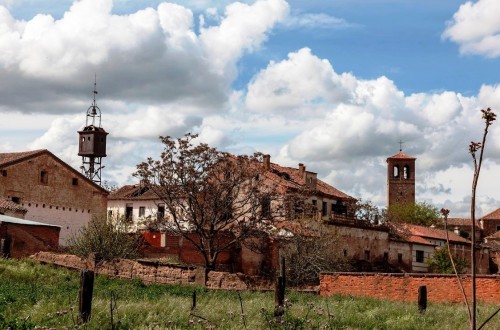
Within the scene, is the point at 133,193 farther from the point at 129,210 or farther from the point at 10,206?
the point at 10,206

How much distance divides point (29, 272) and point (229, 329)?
14329 mm

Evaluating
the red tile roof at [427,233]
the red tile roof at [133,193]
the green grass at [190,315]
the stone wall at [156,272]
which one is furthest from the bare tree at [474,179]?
the red tile roof at [427,233]

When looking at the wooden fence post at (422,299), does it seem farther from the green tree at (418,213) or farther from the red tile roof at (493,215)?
the red tile roof at (493,215)

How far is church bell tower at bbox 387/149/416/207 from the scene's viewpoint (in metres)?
106

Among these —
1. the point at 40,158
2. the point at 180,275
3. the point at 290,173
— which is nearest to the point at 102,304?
the point at 180,275

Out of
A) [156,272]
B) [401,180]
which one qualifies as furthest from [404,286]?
[401,180]

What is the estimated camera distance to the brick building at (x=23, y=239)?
31469 mm

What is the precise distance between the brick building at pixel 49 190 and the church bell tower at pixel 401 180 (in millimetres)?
65576

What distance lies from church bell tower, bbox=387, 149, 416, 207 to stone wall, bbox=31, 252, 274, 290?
78315mm

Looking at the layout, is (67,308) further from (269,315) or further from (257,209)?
(257,209)

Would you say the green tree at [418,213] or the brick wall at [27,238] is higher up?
the green tree at [418,213]

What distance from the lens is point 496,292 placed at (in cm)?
2588

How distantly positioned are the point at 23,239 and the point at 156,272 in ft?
22.0

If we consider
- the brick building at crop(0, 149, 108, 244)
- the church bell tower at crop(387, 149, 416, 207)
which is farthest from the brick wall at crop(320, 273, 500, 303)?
the church bell tower at crop(387, 149, 416, 207)
